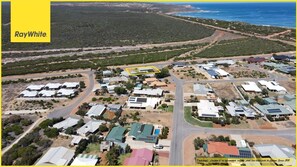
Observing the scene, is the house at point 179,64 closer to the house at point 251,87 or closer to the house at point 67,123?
the house at point 251,87

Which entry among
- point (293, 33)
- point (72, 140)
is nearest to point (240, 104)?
point (72, 140)

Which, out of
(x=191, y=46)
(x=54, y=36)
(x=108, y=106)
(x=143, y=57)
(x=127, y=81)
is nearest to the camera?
(x=108, y=106)

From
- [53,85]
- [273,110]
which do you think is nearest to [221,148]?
[273,110]

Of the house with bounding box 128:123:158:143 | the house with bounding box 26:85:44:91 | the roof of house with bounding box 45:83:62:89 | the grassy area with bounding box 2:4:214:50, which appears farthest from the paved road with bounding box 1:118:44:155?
the grassy area with bounding box 2:4:214:50

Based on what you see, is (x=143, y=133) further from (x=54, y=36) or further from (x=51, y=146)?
(x=54, y=36)

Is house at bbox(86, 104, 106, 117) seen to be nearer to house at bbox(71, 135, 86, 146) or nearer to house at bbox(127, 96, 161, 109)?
house at bbox(127, 96, 161, 109)

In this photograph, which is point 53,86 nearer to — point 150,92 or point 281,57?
point 150,92

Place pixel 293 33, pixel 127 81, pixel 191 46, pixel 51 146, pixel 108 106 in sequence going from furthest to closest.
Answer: pixel 293 33, pixel 191 46, pixel 127 81, pixel 108 106, pixel 51 146
